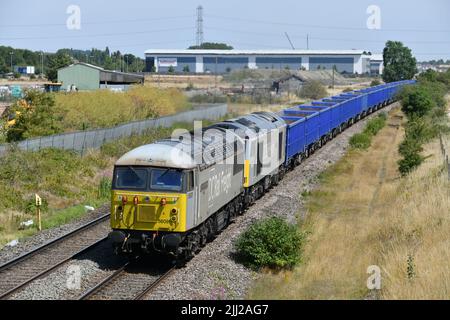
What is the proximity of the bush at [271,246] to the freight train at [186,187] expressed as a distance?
4.77 ft

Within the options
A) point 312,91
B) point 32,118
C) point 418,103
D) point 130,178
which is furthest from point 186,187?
point 312,91

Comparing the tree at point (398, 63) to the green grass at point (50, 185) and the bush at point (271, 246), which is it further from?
the bush at point (271, 246)

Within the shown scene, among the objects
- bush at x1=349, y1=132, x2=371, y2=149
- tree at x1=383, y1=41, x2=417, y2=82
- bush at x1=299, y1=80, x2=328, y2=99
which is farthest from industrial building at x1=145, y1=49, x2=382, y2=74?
bush at x1=349, y1=132, x2=371, y2=149

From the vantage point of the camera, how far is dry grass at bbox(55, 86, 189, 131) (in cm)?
4506

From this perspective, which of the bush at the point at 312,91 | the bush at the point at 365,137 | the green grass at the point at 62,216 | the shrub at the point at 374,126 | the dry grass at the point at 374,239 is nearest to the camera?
the dry grass at the point at 374,239

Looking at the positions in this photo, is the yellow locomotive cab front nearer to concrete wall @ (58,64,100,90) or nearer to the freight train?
the freight train

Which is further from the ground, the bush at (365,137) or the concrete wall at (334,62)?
the concrete wall at (334,62)

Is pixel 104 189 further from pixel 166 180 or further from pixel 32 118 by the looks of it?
pixel 166 180

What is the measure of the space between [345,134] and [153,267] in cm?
3658

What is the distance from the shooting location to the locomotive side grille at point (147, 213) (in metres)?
17.5

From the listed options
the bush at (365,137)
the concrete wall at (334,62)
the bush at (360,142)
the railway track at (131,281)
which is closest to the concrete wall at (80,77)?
the bush at (365,137)

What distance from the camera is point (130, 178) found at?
1769cm

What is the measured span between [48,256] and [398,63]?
109 meters

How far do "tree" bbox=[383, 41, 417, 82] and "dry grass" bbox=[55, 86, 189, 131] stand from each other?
6685 centimetres
